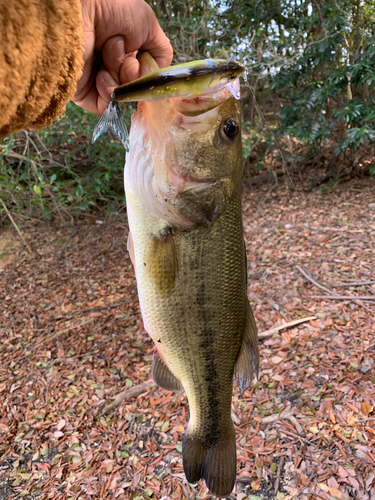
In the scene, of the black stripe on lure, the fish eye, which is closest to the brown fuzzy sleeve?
the black stripe on lure

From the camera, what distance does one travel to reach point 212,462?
65.0 inches

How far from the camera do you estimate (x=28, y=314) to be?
5.05 m

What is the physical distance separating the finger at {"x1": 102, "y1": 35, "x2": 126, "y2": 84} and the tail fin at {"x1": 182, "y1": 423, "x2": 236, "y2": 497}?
66.8 inches

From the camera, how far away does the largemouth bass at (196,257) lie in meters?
1.28

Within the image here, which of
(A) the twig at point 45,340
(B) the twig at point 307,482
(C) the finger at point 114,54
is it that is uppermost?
(C) the finger at point 114,54

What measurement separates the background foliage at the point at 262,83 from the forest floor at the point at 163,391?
4.42 ft

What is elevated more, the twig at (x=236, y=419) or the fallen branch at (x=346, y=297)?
the fallen branch at (x=346, y=297)

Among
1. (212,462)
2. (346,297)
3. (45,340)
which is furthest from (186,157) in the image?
(45,340)

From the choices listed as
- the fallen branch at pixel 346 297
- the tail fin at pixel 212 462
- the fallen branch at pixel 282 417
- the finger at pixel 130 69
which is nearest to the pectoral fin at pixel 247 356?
the tail fin at pixel 212 462

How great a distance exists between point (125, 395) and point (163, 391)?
384 mm

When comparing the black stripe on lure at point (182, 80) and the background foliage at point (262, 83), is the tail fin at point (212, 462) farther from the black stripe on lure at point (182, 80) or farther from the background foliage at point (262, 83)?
the background foliage at point (262, 83)

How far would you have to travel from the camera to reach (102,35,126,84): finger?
1531 millimetres

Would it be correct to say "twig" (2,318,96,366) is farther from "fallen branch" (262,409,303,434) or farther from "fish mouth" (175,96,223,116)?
"fish mouth" (175,96,223,116)

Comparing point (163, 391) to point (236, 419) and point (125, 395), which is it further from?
point (236, 419)
